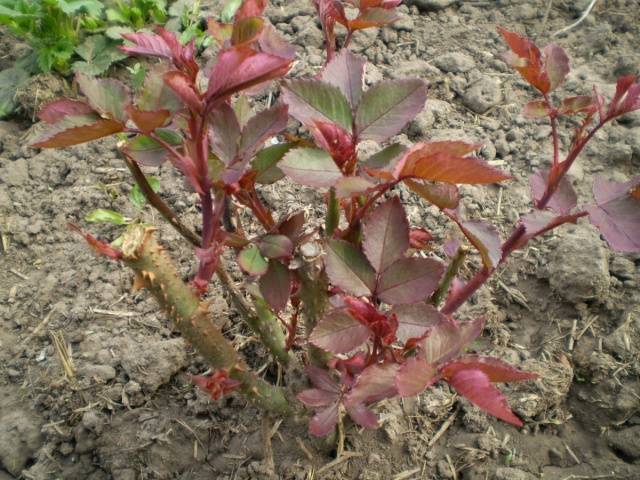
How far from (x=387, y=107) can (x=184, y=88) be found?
12.5 inches

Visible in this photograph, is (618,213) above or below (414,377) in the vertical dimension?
above

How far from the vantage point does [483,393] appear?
767mm

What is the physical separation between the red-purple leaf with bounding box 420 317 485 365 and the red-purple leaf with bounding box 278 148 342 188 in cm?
28

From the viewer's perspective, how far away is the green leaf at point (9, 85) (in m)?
2.39

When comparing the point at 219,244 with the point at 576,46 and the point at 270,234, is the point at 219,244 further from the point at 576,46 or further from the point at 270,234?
the point at 576,46

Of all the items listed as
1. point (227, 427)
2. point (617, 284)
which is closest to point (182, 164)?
point (227, 427)

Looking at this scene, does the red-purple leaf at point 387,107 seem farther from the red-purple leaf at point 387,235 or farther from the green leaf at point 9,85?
the green leaf at point 9,85

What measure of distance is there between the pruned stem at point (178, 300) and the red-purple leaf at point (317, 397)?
0.58ft

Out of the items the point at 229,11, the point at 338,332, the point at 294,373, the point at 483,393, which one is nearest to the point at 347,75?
the point at 338,332

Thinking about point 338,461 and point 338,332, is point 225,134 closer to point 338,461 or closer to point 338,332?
point 338,332

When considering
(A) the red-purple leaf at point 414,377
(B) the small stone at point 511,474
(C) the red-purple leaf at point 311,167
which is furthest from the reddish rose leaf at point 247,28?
(B) the small stone at point 511,474

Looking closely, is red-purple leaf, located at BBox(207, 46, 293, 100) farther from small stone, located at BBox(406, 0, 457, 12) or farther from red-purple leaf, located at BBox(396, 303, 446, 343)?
small stone, located at BBox(406, 0, 457, 12)

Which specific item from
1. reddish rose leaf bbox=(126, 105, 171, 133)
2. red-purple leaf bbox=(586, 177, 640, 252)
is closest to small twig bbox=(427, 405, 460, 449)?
red-purple leaf bbox=(586, 177, 640, 252)

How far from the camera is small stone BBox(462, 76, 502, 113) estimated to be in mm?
2182
